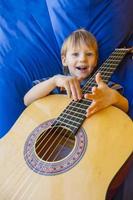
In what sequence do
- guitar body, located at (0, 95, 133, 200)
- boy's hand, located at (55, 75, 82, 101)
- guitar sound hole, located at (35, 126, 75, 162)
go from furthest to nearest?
boy's hand, located at (55, 75, 82, 101)
guitar sound hole, located at (35, 126, 75, 162)
guitar body, located at (0, 95, 133, 200)

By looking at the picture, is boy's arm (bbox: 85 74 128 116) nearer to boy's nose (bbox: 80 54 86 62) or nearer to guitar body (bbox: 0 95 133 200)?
guitar body (bbox: 0 95 133 200)

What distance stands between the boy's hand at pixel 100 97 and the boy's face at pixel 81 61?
20 cm

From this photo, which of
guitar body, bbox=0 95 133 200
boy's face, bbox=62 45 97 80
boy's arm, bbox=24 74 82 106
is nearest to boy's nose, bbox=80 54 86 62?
boy's face, bbox=62 45 97 80

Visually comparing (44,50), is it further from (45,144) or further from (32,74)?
(45,144)

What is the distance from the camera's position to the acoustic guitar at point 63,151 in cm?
78

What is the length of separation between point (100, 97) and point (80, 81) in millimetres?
256

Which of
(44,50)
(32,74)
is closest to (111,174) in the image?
(32,74)

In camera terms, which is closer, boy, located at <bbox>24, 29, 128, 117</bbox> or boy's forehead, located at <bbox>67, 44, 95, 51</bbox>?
boy, located at <bbox>24, 29, 128, 117</bbox>

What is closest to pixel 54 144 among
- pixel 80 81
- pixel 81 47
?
pixel 80 81

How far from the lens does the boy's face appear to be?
1.21 meters

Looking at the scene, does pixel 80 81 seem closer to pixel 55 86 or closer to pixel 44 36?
pixel 55 86

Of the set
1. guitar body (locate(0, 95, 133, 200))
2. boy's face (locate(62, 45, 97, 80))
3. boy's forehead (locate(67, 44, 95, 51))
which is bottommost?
guitar body (locate(0, 95, 133, 200))

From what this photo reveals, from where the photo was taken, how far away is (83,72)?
4.03 feet

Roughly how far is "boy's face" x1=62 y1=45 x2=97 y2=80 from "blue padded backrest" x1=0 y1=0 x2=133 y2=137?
0.41 ft
